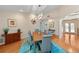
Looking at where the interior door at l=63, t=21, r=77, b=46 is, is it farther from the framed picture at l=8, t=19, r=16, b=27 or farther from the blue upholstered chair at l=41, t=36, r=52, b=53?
the framed picture at l=8, t=19, r=16, b=27

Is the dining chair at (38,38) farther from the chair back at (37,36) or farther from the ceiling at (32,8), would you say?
the ceiling at (32,8)

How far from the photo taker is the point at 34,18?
6.86 ft

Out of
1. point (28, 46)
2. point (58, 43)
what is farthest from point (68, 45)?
point (28, 46)

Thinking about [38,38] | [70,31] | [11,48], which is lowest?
[11,48]

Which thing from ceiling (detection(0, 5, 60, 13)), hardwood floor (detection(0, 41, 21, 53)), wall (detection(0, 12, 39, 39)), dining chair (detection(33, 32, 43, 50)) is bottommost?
hardwood floor (detection(0, 41, 21, 53))

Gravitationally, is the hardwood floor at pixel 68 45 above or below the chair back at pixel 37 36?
below

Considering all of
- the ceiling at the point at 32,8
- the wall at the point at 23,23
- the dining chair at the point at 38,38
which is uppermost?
the ceiling at the point at 32,8

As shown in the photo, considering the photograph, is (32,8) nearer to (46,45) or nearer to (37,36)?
(37,36)

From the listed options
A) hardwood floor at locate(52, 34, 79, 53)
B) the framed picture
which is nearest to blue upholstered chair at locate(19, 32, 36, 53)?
the framed picture

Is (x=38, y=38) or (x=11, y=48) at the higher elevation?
(x=38, y=38)

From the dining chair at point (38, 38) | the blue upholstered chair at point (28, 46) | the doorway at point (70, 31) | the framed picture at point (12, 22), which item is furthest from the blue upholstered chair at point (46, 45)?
the framed picture at point (12, 22)
